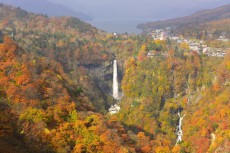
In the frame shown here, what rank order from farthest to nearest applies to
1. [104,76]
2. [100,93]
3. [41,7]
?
1. [41,7]
2. [104,76]
3. [100,93]

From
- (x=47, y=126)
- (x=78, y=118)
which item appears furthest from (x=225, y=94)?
(x=47, y=126)

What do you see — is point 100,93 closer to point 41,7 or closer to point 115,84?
point 115,84

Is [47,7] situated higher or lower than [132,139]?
higher

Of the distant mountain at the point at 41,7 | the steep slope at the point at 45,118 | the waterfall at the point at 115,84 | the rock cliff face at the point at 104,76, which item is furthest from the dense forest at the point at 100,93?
the distant mountain at the point at 41,7

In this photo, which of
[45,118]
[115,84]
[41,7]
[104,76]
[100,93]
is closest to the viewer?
[45,118]

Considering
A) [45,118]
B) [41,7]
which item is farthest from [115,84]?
[41,7]

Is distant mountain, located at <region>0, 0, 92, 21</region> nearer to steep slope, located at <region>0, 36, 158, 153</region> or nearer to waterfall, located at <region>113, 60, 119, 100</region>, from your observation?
waterfall, located at <region>113, 60, 119, 100</region>

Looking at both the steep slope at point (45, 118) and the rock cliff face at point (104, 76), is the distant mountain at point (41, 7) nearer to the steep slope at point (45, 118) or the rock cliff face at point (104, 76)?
the rock cliff face at point (104, 76)

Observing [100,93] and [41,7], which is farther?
[41,7]

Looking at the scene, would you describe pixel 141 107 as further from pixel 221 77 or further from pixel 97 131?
pixel 97 131
